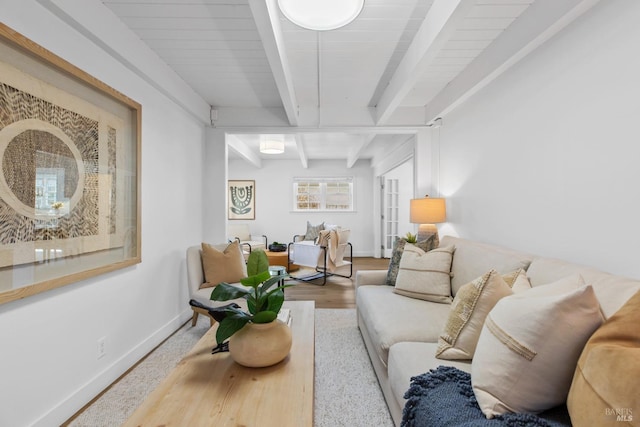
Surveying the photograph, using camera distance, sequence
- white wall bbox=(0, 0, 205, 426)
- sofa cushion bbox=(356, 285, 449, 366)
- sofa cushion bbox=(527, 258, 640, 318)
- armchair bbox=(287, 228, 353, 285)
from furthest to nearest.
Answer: armchair bbox=(287, 228, 353, 285)
sofa cushion bbox=(356, 285, 449, 366)
white wall bbox=(0, 0, 205, 426)
sofa cushion bbox=(527, 258, 640, 318)

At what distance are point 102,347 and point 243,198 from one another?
561 cm

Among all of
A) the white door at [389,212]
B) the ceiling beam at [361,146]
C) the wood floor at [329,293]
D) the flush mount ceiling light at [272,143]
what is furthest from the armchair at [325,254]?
the white door at [389,212]

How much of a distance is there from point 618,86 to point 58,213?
9.61 feet

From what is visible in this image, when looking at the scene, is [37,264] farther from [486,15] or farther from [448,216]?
[448,216]

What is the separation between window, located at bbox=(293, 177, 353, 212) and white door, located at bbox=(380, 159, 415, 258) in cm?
92

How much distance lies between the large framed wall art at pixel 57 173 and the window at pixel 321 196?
5.27 metres

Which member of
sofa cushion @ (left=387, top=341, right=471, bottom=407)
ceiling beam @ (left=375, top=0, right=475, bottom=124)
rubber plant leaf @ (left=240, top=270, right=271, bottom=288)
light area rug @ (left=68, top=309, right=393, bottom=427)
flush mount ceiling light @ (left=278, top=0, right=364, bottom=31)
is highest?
ceiling beam @ (left=375, top=0, right=475, bottom=124)

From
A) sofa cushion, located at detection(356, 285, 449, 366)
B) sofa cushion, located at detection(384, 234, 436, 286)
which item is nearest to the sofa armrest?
sofa cushion, located at detection(384, 234, 436, 286)

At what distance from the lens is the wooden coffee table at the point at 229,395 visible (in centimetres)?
102

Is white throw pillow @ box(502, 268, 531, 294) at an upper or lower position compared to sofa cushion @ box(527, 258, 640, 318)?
lower

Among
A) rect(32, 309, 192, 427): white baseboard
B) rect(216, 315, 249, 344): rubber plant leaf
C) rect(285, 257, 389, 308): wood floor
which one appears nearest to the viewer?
rect(216, 315, 249, 344): rubber plant leaf

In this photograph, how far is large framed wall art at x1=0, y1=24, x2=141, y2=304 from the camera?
136 centimetres

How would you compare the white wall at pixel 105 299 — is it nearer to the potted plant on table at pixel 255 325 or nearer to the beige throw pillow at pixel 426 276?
the potted plant on table at pixel 255 325

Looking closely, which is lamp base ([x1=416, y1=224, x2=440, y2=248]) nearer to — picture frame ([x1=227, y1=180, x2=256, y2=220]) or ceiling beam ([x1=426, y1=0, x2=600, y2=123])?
ceiling beam ([x1=426, y1=0, x2=600, y2=123])
